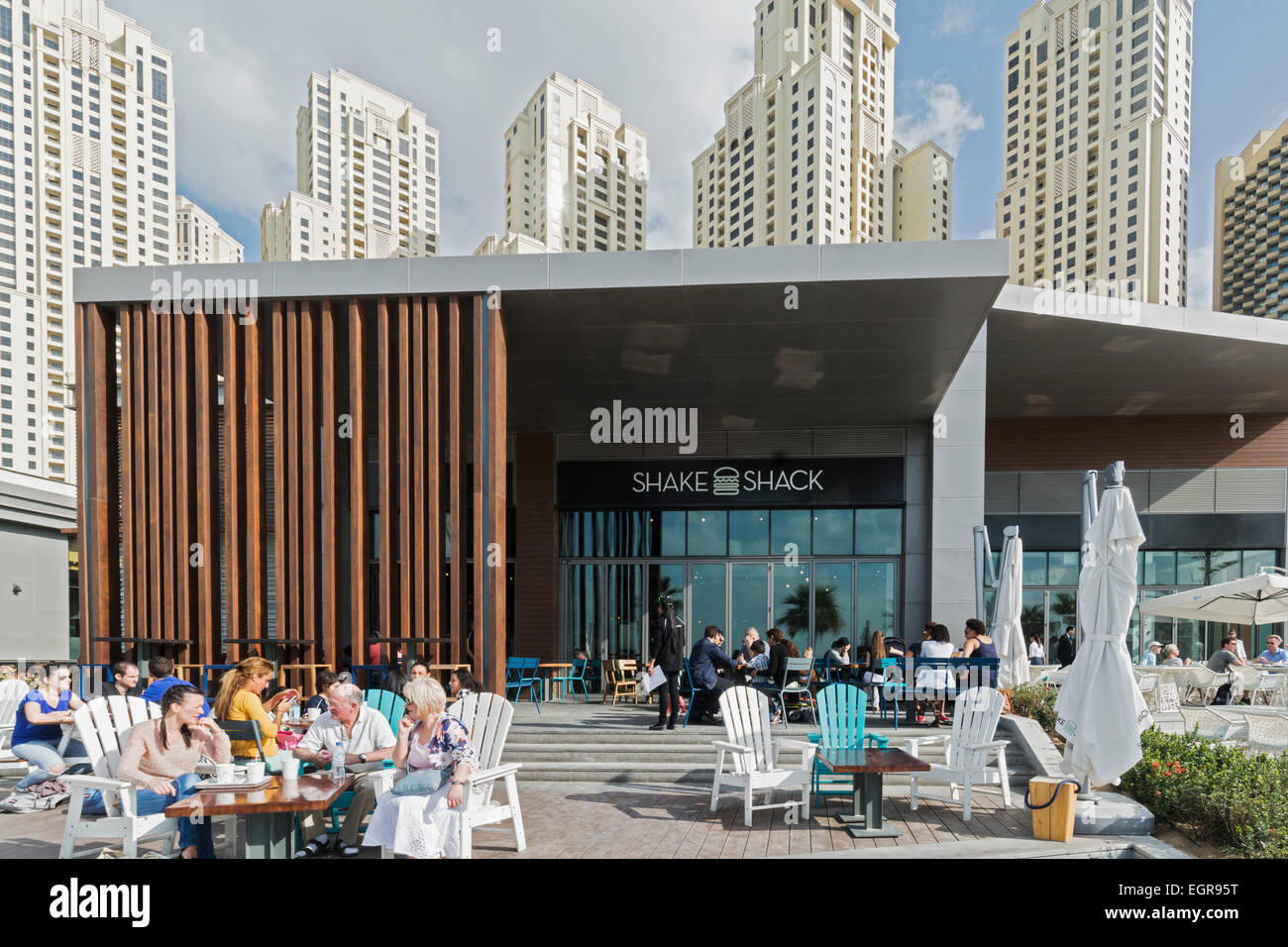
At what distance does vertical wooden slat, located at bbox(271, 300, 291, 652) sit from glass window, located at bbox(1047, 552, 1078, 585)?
15.1m

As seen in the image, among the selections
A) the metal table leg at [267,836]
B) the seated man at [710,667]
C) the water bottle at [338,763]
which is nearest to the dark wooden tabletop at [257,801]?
the metal table leg at [267,836]

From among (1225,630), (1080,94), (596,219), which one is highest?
(1080,94)

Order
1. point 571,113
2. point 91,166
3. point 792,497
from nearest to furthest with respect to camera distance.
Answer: point 792,497 < point 91,166 < point 571,113

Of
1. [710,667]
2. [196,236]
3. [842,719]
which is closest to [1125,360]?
[710,667]

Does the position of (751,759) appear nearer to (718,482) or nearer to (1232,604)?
(1232,604)

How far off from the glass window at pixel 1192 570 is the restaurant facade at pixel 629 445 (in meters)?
0.05

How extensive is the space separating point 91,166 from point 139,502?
38.0 meters

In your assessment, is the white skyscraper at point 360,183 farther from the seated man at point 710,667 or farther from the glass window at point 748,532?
the seated man at point 710,667

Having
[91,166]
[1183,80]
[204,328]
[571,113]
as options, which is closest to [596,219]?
[571,113]

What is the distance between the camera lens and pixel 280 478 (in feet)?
30.2

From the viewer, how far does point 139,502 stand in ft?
30.5

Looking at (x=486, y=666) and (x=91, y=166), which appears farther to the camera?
(x=91, y=166)

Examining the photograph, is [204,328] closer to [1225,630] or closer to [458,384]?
[458,384]

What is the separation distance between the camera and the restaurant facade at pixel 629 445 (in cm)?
907
